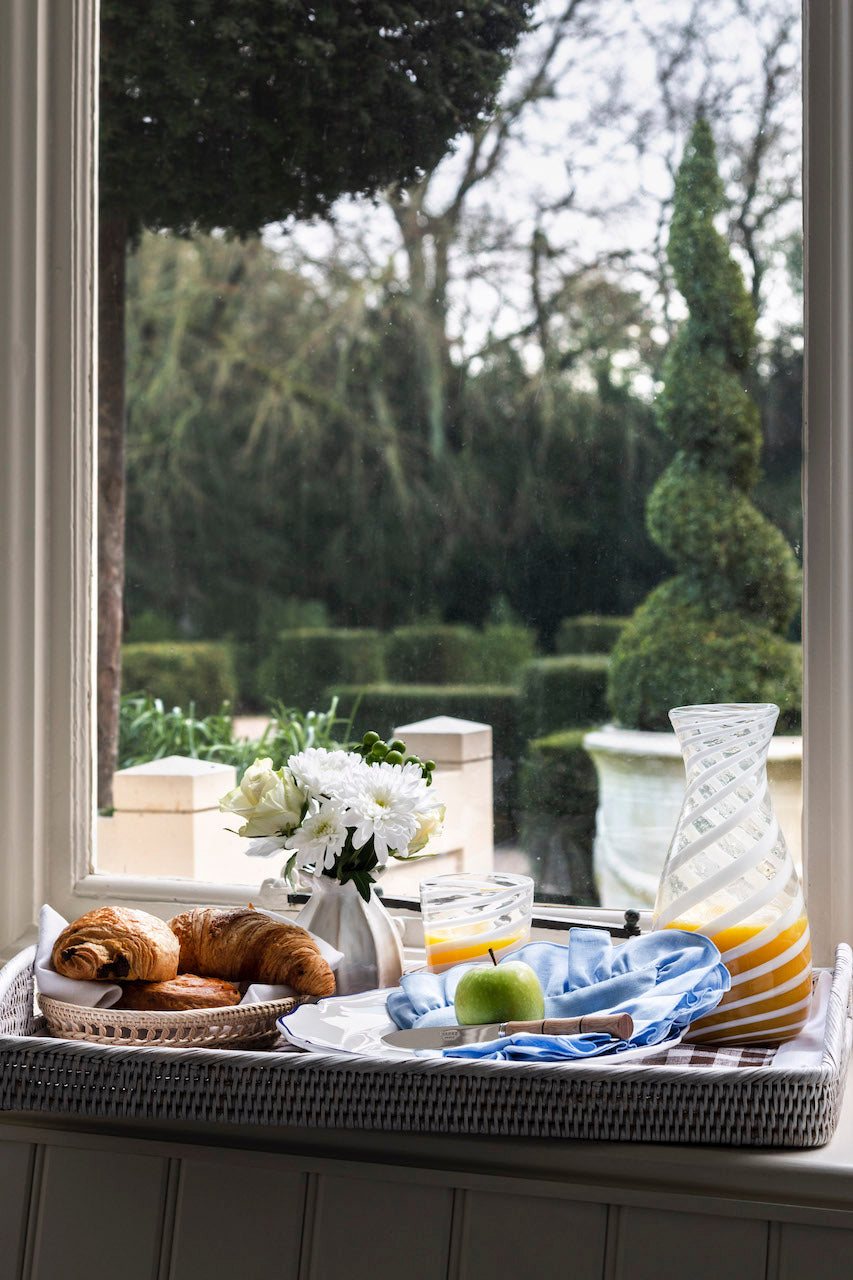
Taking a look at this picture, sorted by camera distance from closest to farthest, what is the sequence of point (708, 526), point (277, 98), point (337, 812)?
point (337, 812) → point (708, 526) → point (277, 98)

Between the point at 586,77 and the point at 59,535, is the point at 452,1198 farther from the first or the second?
the point at 586,77

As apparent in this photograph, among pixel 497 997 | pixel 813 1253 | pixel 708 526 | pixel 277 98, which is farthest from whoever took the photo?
pixel 277 98

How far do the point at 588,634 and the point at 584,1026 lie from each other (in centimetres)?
50

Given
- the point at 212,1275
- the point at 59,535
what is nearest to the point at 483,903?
the point at 212,1275

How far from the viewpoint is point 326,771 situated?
3.36 ft

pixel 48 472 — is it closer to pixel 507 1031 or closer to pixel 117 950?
pixel 117 950

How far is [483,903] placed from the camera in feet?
3.35

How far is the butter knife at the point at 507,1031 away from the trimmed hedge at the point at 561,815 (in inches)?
14.5

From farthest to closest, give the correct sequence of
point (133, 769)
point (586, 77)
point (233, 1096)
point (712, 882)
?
point (133, 769)
point (586, 77)
point (712, 882)
point (233, 1096)

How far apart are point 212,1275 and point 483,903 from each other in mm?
361

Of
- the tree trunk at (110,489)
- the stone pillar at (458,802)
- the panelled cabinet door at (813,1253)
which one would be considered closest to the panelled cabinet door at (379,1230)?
the panelled cabinet door at (813,1253)

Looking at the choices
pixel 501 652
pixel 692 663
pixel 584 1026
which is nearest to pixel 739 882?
pixel 584 1026

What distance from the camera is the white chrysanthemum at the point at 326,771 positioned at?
1.01 metres

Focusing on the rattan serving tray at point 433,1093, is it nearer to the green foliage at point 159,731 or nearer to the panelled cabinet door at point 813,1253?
the panelled cabinet door at point 813,1253
